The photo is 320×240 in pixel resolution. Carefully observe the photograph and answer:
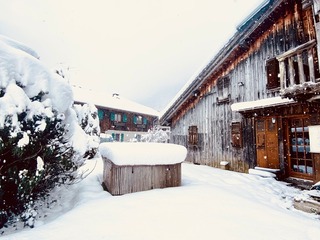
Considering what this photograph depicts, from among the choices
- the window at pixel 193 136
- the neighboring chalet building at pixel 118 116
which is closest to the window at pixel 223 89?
the window at pixel 193 136

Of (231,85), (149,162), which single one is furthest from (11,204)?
(231,85)

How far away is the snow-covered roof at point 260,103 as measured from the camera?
324 inches

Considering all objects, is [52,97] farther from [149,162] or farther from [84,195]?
[149,162]

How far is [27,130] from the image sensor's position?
15.0 ft

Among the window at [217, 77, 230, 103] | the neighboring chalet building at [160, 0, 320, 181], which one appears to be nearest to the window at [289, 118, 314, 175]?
the neighboring chalet building at [160, 0, 320, 181]

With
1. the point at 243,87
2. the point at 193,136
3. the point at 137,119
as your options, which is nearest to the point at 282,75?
the point at 243,87

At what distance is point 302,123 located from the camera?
8195 millimetres

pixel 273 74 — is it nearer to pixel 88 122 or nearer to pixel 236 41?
pixel 236 41

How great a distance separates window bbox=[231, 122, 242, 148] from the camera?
10.4 metres

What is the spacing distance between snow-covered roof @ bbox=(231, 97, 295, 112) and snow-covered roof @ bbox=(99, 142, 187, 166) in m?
4.37

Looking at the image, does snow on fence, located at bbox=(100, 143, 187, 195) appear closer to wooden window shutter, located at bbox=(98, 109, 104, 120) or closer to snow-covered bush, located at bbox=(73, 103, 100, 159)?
snow-covered bush, located at bbox=(73, 103, 100, 159)

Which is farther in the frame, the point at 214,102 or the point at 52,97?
the point at 214,102

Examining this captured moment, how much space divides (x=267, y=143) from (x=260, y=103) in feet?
5.72

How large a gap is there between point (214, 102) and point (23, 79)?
31.8 ft
